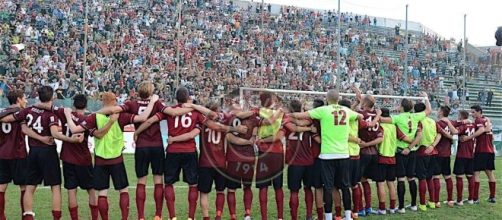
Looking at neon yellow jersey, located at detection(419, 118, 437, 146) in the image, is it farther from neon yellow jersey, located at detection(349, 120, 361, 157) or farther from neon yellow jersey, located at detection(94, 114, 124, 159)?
neon yellow jersey, located at detection(94, 114, 124, 159)

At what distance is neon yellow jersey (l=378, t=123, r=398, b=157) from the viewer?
1305cm

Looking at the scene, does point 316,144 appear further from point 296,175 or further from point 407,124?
point 407,124

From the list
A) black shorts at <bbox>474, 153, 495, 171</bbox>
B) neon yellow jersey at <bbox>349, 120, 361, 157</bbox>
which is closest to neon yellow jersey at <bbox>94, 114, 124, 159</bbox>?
neon yellow jersey at <bbox>349, 120, 361, 157</bbox>

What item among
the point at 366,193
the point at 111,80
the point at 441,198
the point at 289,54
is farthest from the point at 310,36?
the point at 366,193

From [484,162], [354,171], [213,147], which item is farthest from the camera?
[484,162]

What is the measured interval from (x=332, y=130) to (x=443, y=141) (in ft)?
14.3

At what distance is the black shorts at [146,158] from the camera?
10.8 m

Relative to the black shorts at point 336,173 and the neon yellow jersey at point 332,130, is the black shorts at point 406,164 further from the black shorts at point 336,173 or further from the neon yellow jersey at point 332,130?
the neon yellow jersey at point 332,130

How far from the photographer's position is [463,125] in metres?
14.9

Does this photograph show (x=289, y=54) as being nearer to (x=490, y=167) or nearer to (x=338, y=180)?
(x=490, y=167)

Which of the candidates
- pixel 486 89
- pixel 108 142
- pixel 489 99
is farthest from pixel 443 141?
pixel 486 89

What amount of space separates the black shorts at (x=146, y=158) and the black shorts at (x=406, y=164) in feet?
17.1

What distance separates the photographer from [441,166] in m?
14.5

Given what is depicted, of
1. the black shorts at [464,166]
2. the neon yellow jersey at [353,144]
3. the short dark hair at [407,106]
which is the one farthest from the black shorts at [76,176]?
the black shorts at [464,166]
